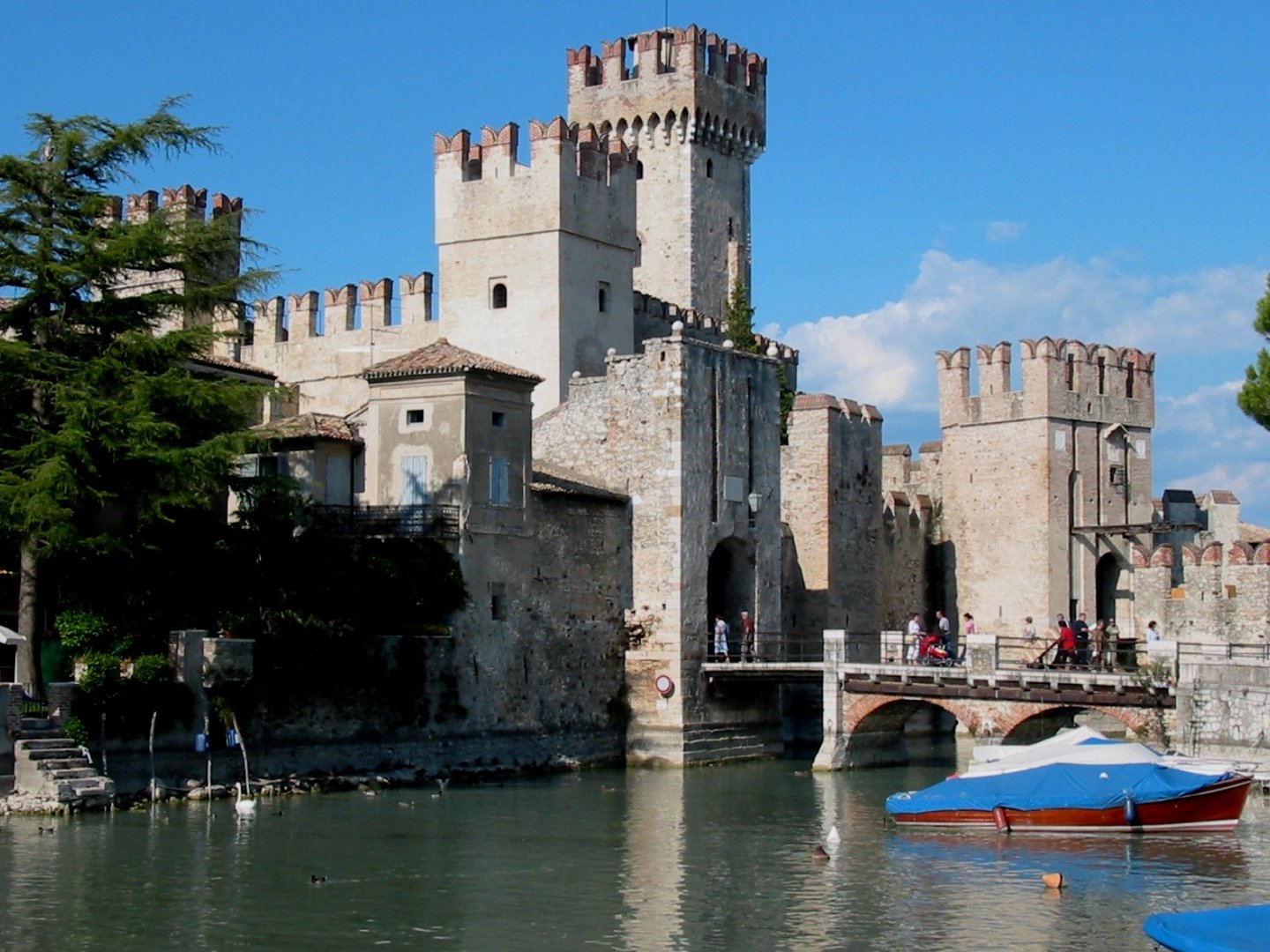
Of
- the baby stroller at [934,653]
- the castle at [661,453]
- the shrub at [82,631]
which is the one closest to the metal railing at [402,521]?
the castle at [661,453]

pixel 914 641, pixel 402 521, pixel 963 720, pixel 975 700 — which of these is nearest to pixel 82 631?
pixel 402 521

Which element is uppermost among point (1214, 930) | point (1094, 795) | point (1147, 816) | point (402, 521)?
point (402, 521)

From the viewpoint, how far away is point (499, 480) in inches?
1395

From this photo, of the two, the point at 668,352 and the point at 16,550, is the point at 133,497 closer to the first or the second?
the point at 16,550

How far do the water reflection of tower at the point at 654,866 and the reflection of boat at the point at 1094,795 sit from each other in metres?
3.50

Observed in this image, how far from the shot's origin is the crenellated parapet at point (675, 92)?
180 ft

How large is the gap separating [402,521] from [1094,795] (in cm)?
1338

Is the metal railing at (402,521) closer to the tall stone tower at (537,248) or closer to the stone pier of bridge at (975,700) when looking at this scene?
the stone pier of bridge at (975,700)

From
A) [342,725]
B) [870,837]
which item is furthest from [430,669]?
[870,837]

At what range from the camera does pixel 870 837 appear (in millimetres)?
26750

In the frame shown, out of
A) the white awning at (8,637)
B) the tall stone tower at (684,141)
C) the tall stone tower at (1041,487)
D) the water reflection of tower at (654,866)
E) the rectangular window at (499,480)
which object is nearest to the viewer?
the water reflection of tower at (654,866)

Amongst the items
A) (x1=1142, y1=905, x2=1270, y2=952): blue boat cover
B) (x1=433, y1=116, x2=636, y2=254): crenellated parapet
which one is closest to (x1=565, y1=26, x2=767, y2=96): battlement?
(x1=433, y1=116, x2=636, y2=254): crenellated parapet

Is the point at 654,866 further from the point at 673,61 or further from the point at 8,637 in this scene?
the point at 673,61

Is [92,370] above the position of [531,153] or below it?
below
